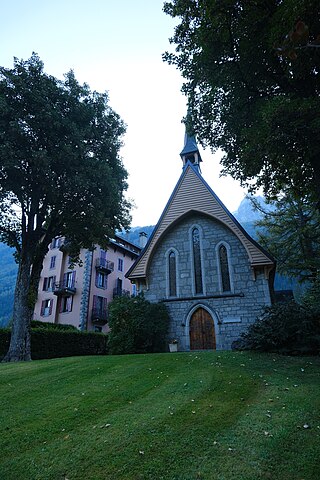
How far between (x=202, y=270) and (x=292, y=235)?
8.82 meters

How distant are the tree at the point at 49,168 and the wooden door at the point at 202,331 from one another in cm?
708

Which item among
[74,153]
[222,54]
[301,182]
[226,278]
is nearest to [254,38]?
[222,54]

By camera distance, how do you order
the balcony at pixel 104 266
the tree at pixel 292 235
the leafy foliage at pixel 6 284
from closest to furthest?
the tree at pixel 292 235, the balcony at pixel 104 266, the leafy foliage at pixel 6 284

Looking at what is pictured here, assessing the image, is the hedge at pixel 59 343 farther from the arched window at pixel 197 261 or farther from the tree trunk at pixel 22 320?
the arched window at pixel 197 261

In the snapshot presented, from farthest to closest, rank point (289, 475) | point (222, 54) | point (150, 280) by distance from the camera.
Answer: point (150, 280) → point (222, 54) → point (289, 475)

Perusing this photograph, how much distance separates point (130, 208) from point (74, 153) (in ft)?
18.3

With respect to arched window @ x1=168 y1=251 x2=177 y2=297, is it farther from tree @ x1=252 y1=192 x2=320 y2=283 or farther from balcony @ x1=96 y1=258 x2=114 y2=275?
balcony @ x1=96 y1=258 x2=114 y2=275

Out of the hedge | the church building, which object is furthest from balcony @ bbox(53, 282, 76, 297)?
the church building

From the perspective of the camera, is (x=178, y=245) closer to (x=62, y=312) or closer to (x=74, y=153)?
(x=74, y=153)

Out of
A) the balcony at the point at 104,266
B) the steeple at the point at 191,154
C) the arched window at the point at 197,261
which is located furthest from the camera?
the balcony at the point at 104,266

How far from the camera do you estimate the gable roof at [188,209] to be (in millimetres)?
16422

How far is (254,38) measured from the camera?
10.1m

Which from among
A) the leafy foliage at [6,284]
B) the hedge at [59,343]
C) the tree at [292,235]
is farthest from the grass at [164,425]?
the leafy foliage at [6,284]

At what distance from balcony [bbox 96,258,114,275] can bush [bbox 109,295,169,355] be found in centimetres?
2043
